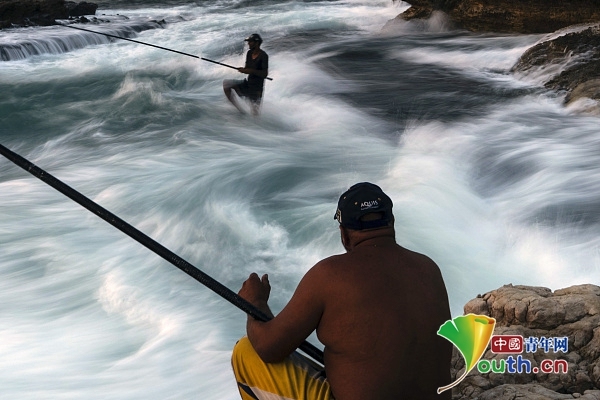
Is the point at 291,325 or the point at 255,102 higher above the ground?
the point at 291,325

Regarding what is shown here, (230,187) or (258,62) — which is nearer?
(230,187)

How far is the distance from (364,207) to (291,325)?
48 cm

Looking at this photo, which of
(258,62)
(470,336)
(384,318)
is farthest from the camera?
(258,62)

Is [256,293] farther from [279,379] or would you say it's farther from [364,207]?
[364,207]

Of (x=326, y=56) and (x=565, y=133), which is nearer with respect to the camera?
(x=565, y=133)

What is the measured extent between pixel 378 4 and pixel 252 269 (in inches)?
795

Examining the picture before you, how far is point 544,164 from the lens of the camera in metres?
8.48

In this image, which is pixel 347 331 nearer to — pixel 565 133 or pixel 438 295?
pixel 438 295

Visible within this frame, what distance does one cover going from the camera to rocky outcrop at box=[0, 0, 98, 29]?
62.3 feet

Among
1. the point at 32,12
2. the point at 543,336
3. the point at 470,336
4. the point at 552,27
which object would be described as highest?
the point at 32,12

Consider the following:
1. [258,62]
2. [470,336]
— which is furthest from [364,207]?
[258,62]

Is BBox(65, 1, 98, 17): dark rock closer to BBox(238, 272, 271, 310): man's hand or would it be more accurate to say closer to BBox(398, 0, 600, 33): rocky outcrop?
BBox(398, 0, 600, 33): rocky outcrop

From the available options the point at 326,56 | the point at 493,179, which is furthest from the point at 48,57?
the point at 493,179

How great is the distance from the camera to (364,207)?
2.33 m
